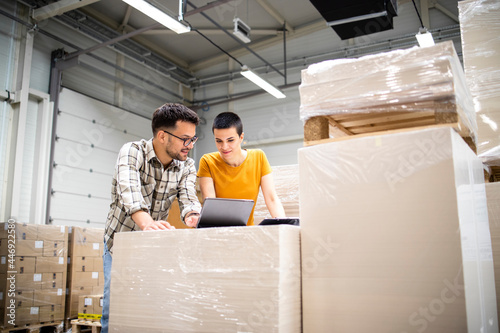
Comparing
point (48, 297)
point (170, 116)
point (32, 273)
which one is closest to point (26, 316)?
point (48, 297)

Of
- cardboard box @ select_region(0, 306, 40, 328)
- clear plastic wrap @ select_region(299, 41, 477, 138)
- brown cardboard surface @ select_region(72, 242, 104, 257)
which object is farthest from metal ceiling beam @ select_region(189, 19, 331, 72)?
clear plastic wrap @ select_region(299, 41, 477, 138)

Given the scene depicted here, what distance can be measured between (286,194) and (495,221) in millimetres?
1825

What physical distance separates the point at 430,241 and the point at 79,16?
370 inches

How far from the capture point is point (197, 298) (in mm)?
1724

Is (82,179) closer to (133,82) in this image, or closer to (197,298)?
(133,82)

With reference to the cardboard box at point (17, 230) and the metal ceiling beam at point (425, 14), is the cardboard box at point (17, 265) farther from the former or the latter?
the metal ceiling beam at point (425, 14)

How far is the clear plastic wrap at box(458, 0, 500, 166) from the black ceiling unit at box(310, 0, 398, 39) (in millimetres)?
1957

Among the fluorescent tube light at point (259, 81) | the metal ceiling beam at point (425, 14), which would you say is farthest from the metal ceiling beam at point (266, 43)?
the metal ceiling beam at point (425, 14)

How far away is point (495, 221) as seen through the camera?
2.22 metres

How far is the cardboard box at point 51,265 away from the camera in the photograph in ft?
20.7

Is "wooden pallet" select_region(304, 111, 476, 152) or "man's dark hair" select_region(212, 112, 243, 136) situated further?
"man's dark hair" select_region(212, 112, 243, 136)

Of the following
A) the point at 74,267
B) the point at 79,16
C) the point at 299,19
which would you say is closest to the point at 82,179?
the point at 74,267

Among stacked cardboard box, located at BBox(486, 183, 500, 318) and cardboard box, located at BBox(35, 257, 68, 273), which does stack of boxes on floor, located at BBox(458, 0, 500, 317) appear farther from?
cardboard box, located at BBox(35, 257, 68, 273)

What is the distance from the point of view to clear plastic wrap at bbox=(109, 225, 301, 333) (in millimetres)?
1585
